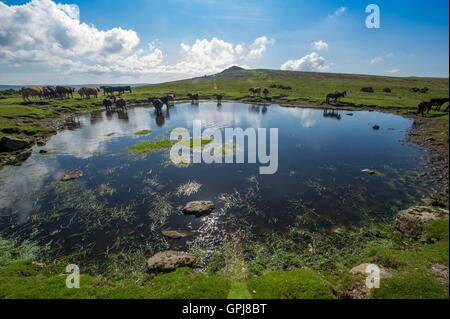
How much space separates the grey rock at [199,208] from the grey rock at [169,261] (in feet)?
13.3

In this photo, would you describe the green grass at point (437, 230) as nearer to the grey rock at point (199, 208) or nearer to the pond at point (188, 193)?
the pond at point (188, 193)

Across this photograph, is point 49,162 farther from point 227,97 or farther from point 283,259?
point 227,97

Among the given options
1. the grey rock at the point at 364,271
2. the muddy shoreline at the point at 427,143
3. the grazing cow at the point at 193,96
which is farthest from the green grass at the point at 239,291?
the grazing cow at the point at 193,96

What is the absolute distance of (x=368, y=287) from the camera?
841cm

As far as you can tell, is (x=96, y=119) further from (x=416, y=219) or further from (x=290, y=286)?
(x=416, y=219)

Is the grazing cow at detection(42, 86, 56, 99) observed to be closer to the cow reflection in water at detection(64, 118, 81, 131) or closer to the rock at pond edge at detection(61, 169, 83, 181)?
the cow reflection in water at detection(64, 118, 81, 131)

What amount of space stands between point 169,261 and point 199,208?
5.07 meters

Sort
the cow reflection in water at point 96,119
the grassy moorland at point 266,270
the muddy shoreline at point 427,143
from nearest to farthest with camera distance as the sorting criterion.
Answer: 1. the grassy moorland at point 266,270
2. the muddy shoreline at point 427,143
3. the cow reflection in water at point 96,119

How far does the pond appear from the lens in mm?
13469

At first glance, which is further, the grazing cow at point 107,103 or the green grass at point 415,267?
the grazing cow at point 107,103

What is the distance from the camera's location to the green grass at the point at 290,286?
8102mm

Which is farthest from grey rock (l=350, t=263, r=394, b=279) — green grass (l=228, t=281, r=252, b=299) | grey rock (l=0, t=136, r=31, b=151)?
grey rock (l=0, t=136, r=31, b=151)

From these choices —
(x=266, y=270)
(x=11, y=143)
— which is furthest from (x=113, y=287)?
(x=11, y=143)

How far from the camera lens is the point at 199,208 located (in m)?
15.2
